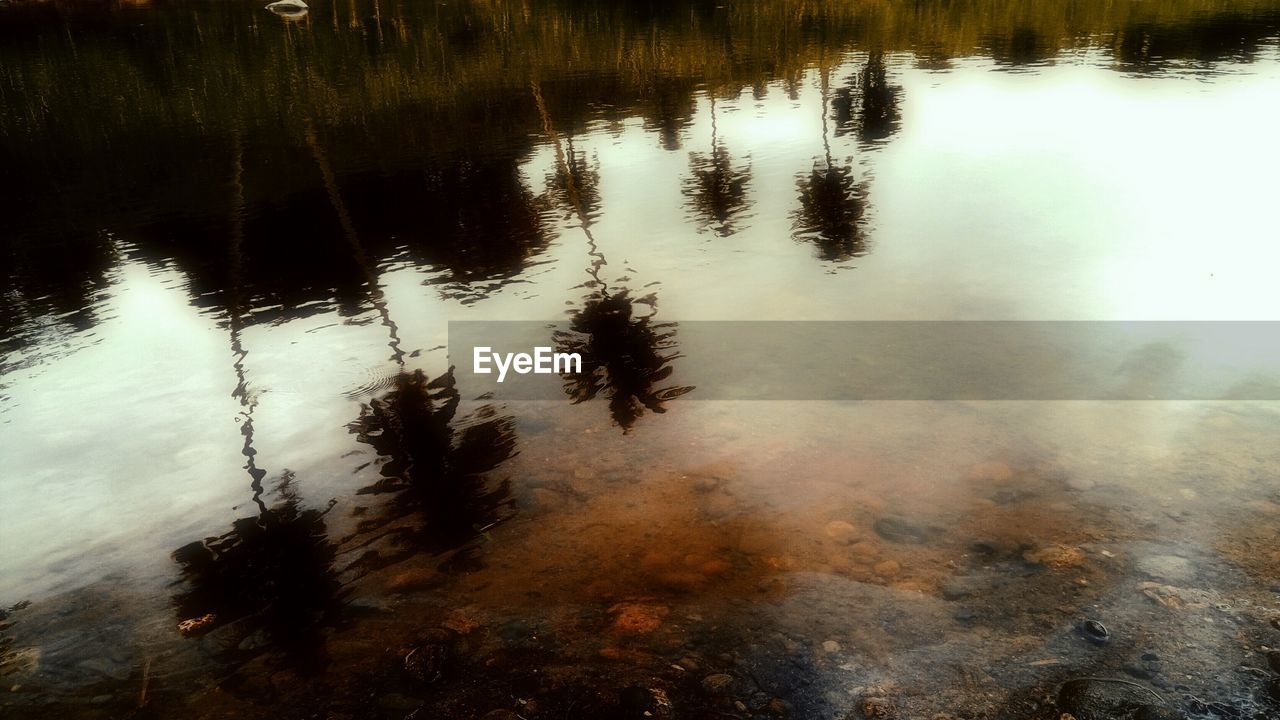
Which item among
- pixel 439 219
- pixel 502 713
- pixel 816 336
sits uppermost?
pixel 439 219

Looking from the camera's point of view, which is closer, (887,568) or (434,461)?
(887,568)

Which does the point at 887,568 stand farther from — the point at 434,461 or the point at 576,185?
the point at 576,185

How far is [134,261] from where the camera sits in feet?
31.1

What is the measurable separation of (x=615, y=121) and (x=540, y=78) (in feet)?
19.5

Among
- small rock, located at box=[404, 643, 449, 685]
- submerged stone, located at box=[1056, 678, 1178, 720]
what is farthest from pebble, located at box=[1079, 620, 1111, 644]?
small rock, located at box=[404, 643, 449, 685]

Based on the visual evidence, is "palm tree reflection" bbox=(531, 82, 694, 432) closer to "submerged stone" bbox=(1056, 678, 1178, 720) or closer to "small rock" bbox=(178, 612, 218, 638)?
"small rock" bbox=(178, 612, 218, 638)

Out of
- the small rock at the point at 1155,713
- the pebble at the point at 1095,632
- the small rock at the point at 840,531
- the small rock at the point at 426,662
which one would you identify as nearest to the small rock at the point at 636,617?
the small rock at the point at 426,662

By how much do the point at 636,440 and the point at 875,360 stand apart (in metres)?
1.95

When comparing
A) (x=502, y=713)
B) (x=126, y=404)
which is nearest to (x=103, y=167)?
(x=126, y=404)

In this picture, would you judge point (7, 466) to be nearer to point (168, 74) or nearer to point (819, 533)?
point (819, 533)

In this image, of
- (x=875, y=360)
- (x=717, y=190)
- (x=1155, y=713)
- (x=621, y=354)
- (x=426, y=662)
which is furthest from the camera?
(x=717, y=190)

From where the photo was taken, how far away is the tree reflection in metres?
8.39

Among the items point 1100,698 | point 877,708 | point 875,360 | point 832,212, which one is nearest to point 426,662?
point 877,708

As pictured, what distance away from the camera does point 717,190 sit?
10.4 meters
